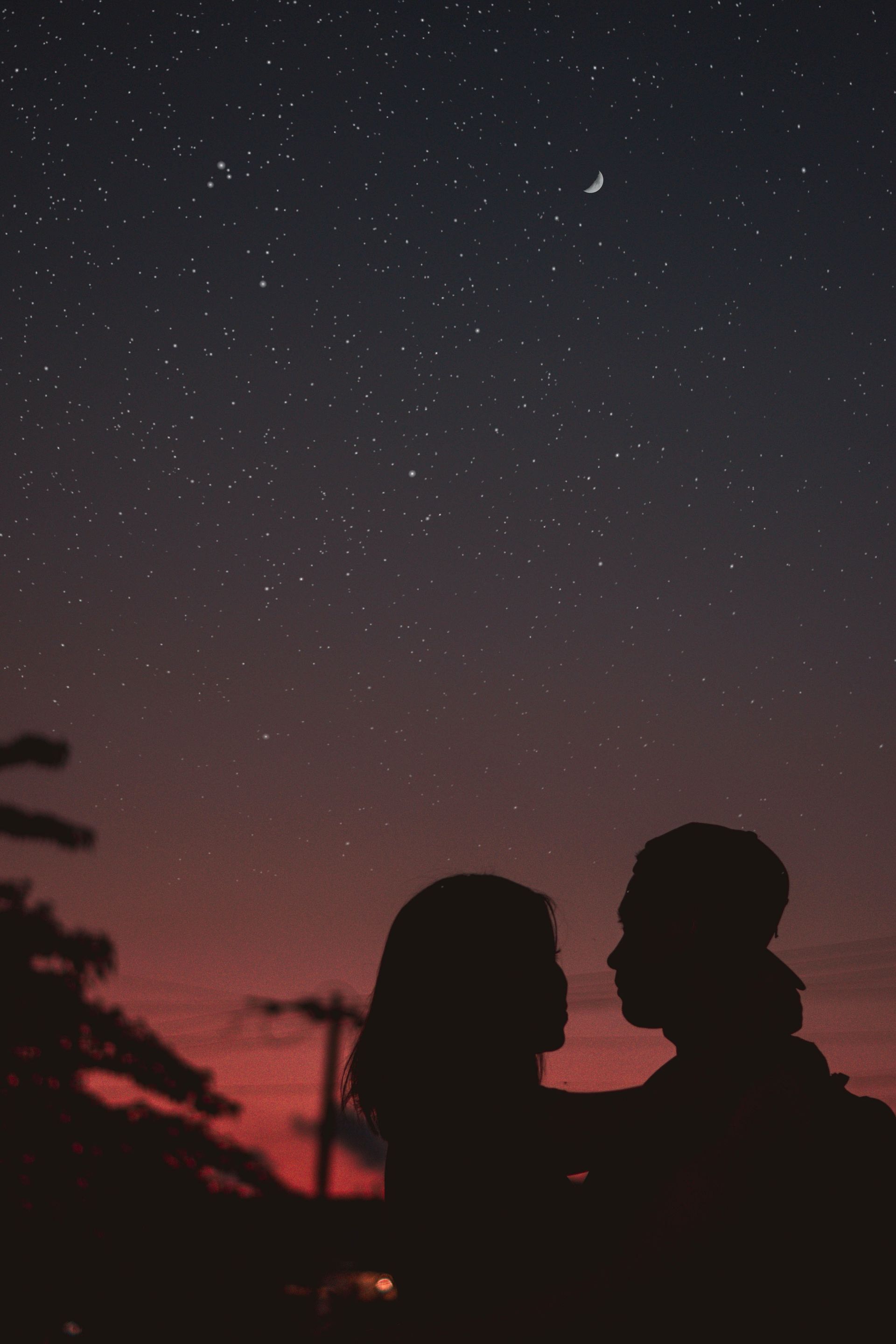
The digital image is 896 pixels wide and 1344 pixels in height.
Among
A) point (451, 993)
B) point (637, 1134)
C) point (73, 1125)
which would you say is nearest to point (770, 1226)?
point (637, 1134)

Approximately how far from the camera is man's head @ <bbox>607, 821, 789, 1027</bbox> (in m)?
2.61

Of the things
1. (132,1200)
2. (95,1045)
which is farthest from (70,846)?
(132,1200)

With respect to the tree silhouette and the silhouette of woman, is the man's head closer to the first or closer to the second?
the silhouette of woman

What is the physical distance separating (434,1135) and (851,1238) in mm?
822

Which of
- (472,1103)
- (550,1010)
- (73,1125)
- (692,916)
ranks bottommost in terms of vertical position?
(73,1125)

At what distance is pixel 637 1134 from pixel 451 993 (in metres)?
0.58

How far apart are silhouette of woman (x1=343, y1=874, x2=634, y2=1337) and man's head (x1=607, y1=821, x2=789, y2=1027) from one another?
284mm

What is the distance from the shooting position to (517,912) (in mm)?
2465

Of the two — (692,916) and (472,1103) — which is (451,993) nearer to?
(472,1103)

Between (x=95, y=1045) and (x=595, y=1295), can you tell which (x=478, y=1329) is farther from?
(x=95, y=1045)

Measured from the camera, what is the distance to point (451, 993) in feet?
7.69

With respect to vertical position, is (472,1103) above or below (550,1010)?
below

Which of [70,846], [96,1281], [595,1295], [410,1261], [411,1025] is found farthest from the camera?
[96,1281]

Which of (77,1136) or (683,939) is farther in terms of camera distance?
(77,1136)
